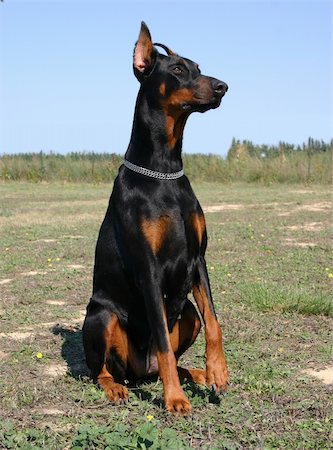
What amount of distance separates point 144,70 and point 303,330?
257cm

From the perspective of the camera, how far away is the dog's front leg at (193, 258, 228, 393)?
12.1 feet

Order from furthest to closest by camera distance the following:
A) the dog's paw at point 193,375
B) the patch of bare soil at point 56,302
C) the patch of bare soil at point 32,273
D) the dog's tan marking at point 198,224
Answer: the patch of bare soil at point 32,273 → the patch of bare soil at point 56,302 → the dog's paw at point 193,375 → the dog's tan marking at point 198,224

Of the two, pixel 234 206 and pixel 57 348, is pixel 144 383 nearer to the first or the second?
pixel 57 348

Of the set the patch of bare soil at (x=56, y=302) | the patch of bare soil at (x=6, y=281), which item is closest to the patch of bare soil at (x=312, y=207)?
the patch of bare soil at (x=6, y=281)

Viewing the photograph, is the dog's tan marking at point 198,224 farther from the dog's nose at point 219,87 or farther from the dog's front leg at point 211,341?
the dog's nose at point 219,87

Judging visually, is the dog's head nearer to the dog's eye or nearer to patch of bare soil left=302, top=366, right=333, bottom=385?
the dog's eye

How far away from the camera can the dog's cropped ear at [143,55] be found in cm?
380

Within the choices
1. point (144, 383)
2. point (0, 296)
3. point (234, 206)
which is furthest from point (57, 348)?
point (234, 206)

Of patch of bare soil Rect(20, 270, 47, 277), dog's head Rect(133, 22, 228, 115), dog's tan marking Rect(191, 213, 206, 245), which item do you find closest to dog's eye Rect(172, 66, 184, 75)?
dog's head Rect(133, 22, 228, 115)

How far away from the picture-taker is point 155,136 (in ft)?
12.4

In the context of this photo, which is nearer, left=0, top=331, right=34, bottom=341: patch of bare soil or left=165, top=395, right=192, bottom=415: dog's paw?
left=165, top=395, right=192, bottom=415: dog's paw

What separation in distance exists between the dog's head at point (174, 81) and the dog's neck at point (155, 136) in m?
0.05

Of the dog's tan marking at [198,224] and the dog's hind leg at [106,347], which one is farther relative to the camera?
the dog's hind leg at [106,347]

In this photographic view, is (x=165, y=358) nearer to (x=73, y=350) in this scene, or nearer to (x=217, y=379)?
(x=217, y=379)
